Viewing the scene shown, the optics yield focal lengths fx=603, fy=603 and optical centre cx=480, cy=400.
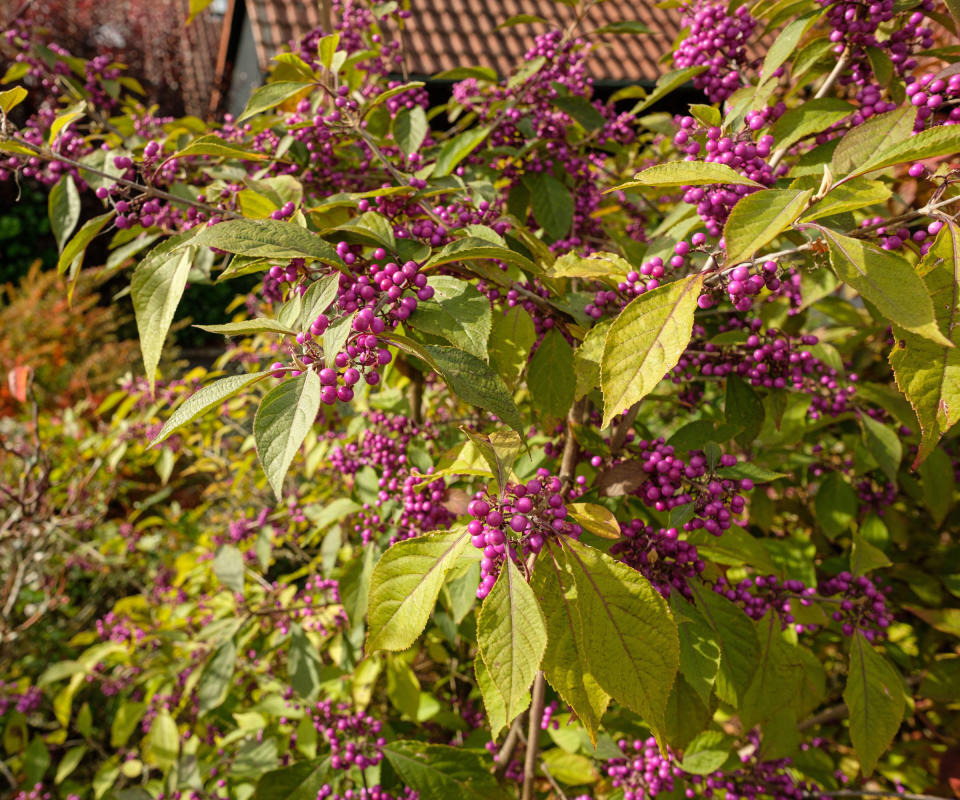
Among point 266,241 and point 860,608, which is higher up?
point 266,241

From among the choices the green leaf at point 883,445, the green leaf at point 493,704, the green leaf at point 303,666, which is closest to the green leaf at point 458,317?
the green leaf at point 493,704

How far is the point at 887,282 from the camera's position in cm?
92

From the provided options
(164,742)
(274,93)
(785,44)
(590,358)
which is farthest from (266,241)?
(164,742)

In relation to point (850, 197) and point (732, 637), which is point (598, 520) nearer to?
point (732, 637)

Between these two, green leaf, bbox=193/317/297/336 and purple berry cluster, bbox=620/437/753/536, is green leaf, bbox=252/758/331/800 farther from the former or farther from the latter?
green leaf, bbox=193/317/297/336

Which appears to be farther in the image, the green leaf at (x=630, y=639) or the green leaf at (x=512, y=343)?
the green leaf at (x=512, y=343)

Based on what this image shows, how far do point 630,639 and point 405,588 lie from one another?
418 mm

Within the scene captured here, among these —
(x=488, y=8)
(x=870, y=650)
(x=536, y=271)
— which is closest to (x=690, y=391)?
(x=870, y=650)

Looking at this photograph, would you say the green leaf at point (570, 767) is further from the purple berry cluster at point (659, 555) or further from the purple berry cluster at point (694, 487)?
the purple berry cluster at point (694, 487)

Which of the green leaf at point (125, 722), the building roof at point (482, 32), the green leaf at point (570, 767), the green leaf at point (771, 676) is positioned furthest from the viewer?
the building roof at point (482, 32)

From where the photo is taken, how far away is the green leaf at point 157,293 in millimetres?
1341

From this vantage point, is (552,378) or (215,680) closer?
(552,378)

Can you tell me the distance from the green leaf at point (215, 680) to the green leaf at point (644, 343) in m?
2.37

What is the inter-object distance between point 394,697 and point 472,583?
3.49 feet
